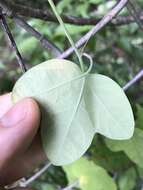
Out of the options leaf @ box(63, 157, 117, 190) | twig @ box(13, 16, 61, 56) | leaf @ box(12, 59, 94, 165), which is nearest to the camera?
leaf @ box(12, 59, 94, 165)

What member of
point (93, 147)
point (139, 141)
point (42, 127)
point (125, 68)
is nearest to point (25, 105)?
point (42, 127)

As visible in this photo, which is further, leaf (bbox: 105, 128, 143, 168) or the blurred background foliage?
the blurred background foliage

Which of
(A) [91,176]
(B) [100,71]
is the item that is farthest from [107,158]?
(B) [100,71]

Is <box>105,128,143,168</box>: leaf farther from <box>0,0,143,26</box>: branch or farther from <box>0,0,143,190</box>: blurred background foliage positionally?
<box>0,0,143,26</box>: branch

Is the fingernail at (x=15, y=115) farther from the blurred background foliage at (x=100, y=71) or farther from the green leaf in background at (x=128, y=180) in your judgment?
the green leaf in background at (x=128, y=180)

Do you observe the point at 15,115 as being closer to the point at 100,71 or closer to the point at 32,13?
the point at 32,13

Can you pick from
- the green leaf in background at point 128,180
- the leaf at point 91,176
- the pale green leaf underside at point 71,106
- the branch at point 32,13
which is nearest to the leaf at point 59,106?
the pale green leaf underside at point 71,106

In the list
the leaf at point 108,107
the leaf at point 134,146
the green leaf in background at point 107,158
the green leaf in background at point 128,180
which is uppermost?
the leaf at point 108,107

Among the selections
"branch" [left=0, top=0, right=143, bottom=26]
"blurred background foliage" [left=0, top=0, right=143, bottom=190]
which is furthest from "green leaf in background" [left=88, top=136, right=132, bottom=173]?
"branch" [left=0, top=0, right=143, bottom=26]
